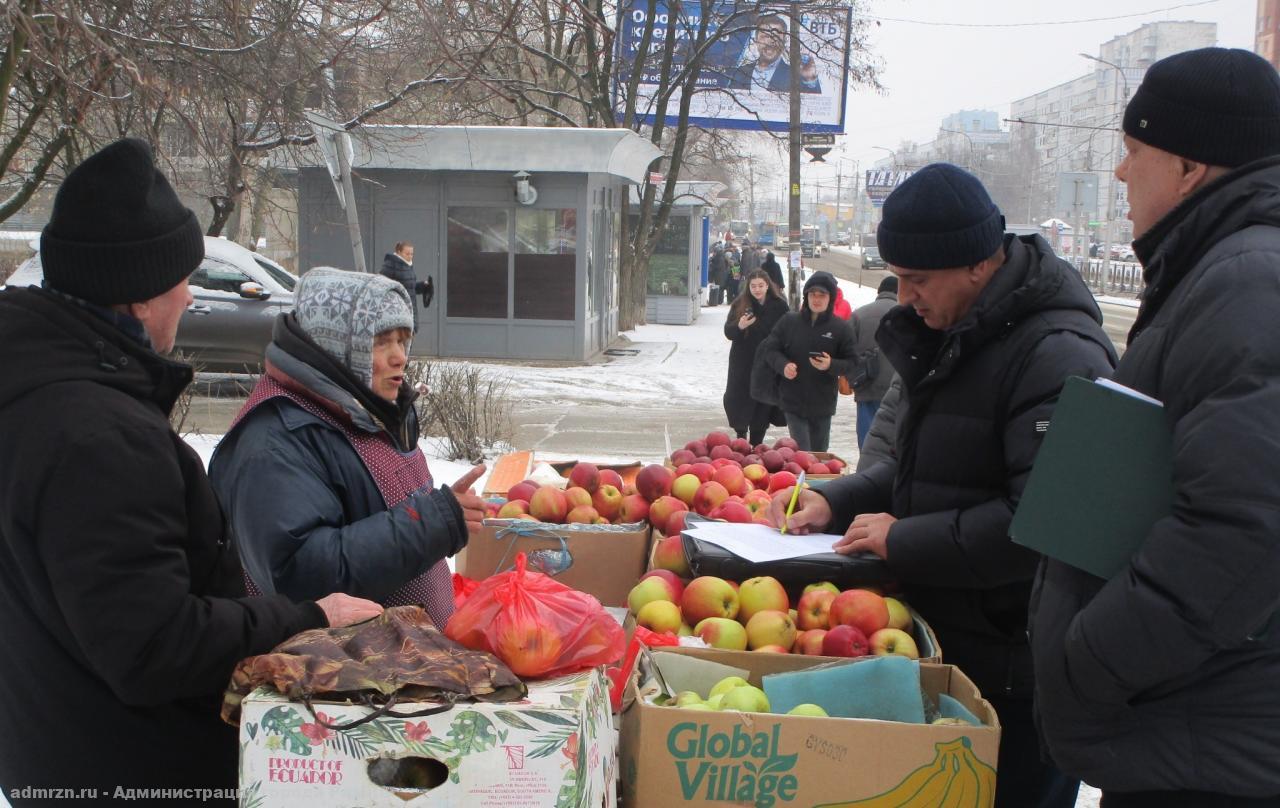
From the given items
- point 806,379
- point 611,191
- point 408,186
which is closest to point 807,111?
point 611,191

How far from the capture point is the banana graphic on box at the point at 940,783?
2209 millimetres

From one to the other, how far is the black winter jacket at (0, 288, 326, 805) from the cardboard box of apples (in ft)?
4.16

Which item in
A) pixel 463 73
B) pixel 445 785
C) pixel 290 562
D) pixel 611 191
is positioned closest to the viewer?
pixel 445 785

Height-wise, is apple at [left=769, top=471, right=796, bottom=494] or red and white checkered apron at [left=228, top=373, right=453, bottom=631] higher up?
red and white checkered apron at [left=228, top=373, right=453, bottom=631]

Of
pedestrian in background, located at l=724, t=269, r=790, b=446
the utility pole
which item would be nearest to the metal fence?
the utility pole

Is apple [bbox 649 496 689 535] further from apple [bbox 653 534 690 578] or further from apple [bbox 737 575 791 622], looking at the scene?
apple [bbox 737 575 791 622]

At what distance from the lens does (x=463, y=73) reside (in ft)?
23.7

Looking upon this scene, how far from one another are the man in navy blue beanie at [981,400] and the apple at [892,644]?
12 centimetres

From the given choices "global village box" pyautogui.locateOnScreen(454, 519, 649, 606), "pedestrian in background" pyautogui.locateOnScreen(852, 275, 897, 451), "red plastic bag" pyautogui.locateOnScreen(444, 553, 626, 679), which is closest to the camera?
"red plastic bag" pyautogui.locateOnScreen(444, 553, 626, 679)

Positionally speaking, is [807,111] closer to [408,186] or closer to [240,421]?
[408,186]

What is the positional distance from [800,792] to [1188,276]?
3.93 ft

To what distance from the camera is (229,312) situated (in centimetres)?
1360

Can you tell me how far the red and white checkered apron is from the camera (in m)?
2.57

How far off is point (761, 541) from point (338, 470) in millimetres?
1284
